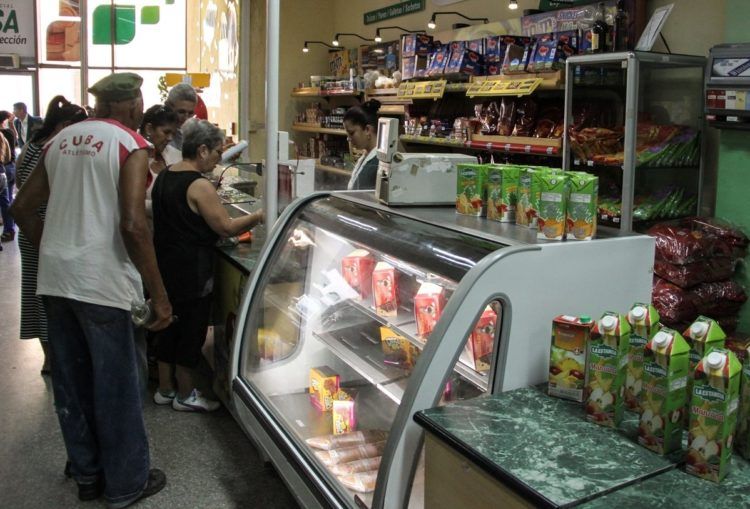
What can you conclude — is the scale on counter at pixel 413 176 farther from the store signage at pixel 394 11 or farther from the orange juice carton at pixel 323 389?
the store signage at pixel 394 11

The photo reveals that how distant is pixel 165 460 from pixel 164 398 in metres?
0.72

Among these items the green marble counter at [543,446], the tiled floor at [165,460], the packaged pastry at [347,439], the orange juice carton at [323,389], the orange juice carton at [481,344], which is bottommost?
the tiled floor at [165,460]

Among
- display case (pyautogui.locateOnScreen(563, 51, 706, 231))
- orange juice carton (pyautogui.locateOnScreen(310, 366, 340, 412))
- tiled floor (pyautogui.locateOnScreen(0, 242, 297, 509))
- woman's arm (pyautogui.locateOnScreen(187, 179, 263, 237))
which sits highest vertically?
display case (pyautogui.locateOnScreen(563, 51, 706, 231))

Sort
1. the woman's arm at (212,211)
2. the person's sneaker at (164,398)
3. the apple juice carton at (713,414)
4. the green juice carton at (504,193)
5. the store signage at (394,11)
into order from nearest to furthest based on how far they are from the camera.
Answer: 1. the apple juice carton at (713,414)
2. the green juice carton at (504,193)
3. the woman's arm at (212,211)
4. the person's sneaker at (164,398)
5. the store signage at (394,11)

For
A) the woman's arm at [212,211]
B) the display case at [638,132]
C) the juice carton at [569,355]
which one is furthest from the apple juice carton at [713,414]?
the woman's arm at [212,211]

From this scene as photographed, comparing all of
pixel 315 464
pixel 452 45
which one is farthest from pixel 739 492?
pixel 452 45

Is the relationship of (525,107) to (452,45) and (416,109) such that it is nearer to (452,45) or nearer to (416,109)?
(452,45)

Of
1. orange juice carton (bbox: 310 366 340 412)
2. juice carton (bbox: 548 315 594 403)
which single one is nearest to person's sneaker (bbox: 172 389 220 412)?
orange juice carton (bbox: 310 366 340 412)

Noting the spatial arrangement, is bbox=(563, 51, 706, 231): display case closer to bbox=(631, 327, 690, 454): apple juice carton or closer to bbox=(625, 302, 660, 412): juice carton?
bbox=(625, 302, 660, 412): juice carton

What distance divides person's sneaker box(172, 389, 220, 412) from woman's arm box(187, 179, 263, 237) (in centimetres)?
100

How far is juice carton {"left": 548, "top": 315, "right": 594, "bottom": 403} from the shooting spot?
190 cm

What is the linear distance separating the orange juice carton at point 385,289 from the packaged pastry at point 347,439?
0.48 m

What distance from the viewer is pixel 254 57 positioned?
10.2 m

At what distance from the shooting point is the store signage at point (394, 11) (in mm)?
7375
